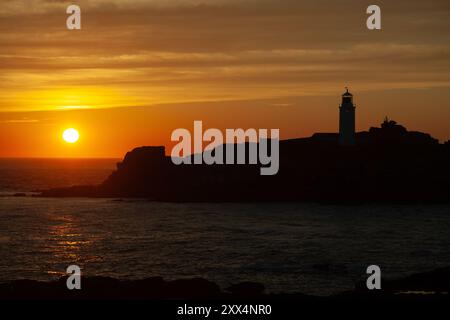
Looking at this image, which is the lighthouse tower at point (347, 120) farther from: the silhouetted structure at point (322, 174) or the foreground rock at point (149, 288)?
the foreground rock at point (149, 288)

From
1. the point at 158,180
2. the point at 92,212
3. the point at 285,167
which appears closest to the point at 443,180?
the point at 285,167

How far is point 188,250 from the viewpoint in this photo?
1983 inches

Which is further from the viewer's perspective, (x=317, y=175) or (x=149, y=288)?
(x=317, y=175)

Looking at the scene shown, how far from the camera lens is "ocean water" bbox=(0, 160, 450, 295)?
39562 mm

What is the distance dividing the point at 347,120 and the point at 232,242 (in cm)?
5264

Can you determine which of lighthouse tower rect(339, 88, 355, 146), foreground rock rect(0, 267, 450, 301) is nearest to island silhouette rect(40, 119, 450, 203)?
lighthouse tower rect(339, 88, 355, 146)

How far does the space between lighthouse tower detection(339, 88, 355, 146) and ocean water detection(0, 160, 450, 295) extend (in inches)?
588

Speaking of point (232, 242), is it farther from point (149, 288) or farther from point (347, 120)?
point (347, 120)

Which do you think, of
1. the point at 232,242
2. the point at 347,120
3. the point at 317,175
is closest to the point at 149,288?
the point at 232,242

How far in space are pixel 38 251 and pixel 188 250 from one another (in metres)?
12.2

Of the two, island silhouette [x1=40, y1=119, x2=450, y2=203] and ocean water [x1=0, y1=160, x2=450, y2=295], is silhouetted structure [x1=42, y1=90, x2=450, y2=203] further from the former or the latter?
ocean water [x1=0, y1=160, x2=450, y2=295]

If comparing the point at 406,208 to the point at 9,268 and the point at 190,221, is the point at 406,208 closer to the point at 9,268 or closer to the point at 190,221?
the point at 190,221

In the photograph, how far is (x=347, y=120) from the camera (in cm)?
10225

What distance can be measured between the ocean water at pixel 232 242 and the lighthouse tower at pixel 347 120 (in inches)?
588
